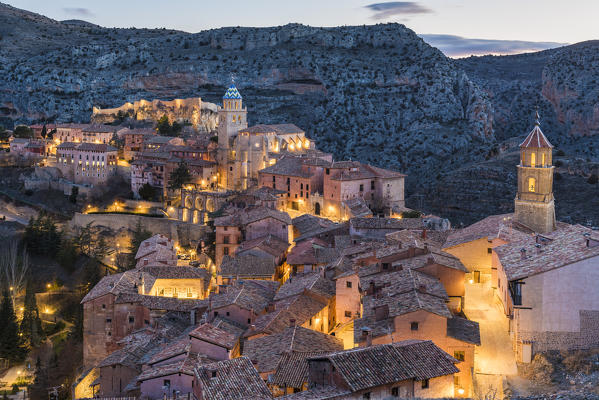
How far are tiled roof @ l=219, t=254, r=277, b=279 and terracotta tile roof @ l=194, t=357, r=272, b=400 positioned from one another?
13.9 meters

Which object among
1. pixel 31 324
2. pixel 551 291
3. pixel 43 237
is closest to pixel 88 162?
pixel 43 237

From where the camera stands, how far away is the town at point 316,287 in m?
18.1

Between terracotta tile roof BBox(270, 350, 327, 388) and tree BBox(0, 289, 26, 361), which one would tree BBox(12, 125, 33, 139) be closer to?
tree BBox(0, 289, 26, 361)

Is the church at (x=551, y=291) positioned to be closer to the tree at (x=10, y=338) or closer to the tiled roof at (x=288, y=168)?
the tiled roof at (x=288, y=168)

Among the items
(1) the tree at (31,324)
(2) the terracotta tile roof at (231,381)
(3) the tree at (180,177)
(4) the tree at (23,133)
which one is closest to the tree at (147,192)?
(3) the tree at (180,177)

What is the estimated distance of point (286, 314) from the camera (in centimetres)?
2422

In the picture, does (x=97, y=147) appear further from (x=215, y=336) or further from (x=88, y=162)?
(x=215, y=336)

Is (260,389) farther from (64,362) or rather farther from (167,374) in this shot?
(64,362)

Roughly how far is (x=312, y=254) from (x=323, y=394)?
16694 millimetres

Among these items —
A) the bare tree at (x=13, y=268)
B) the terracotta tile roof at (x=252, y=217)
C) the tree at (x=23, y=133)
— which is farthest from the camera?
the tree at (x=23, y=133)

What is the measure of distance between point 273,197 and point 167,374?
82.1 ft

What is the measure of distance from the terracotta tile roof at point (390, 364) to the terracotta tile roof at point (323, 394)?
0.32 meters

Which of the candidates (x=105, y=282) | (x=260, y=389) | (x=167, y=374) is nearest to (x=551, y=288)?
(x=260, y=389)

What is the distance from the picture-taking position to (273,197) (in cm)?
4472
